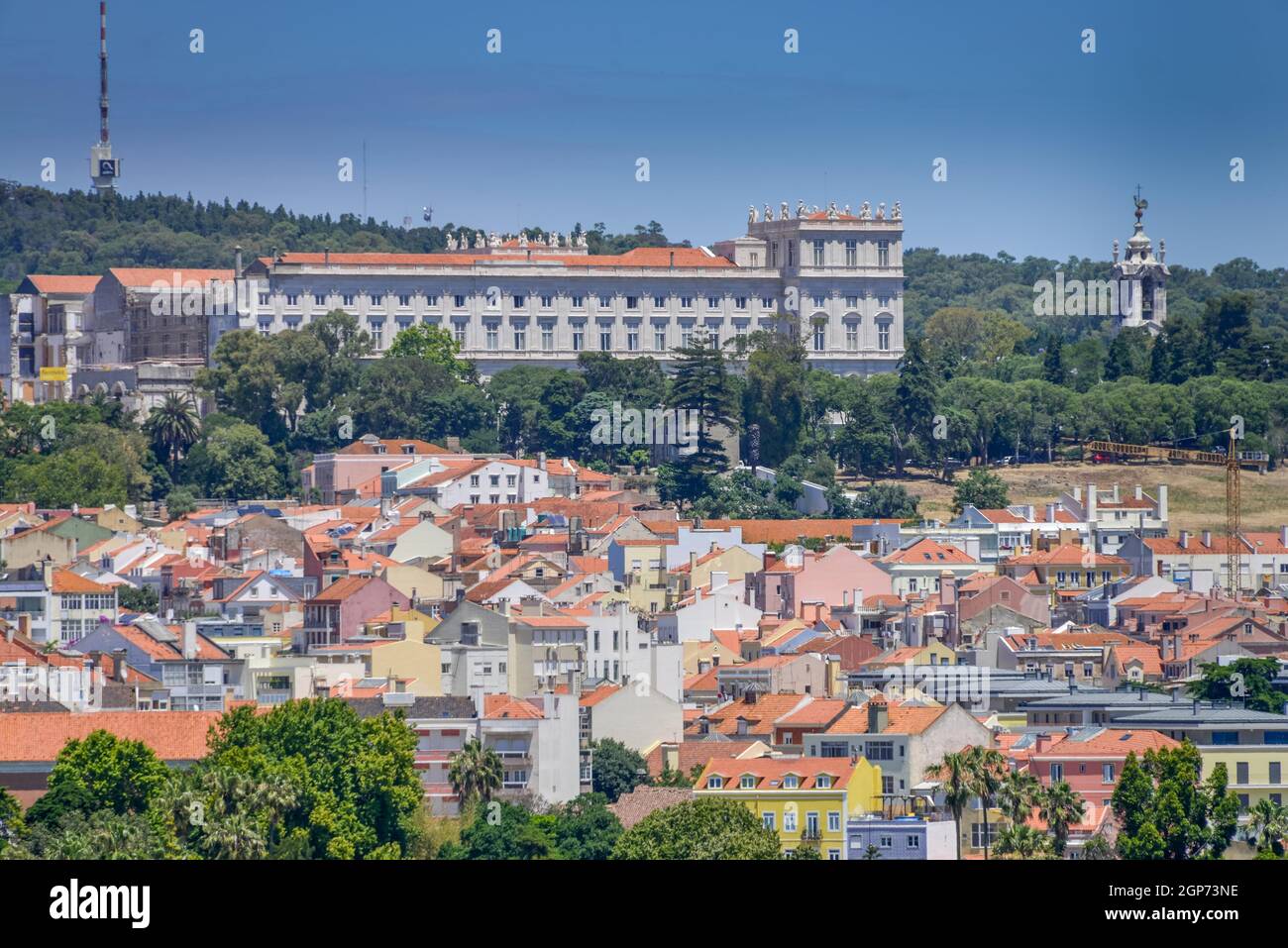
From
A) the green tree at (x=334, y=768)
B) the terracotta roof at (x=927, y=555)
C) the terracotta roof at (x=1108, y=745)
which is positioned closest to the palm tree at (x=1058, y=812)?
the terracotta roof at (x=1108, y=745)

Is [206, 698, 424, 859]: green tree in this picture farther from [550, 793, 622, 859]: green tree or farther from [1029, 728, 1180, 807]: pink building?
[1029, 728, 1180, 807]: pink building

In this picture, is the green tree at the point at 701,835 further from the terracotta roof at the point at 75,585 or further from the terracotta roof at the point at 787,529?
the terracotta roof at the point at 787,529

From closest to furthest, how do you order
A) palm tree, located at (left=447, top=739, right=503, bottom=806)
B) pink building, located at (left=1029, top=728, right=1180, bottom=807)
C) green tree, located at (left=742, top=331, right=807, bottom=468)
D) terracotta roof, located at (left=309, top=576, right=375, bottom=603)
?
pink building, located at (left=1029, top=728, right=1180, bottom=807) → palm tree, located at (left=447, top=739, right=503, bottom=806) → terracotta roof, located at (left=309, top=576, right=375, bottom=603) → green tree, located at (left=742, top=331, right=807, bottom=468)

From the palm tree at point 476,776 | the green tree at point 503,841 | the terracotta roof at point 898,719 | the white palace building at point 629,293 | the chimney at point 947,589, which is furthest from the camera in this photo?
the white palace building at point 629,293

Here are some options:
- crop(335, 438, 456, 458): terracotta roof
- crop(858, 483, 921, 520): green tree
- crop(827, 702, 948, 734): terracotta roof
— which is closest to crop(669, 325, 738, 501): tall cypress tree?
crop(858, 483, 921, 520): green tree

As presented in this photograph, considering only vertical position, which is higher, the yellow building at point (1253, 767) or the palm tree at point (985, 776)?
the palm tree at point (985, 776)

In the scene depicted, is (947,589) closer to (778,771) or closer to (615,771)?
(615,771)

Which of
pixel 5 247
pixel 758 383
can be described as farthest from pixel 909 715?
pixel 5 247
